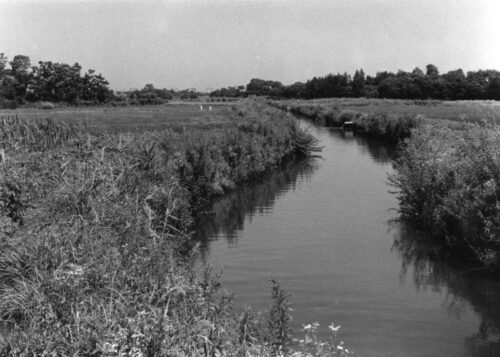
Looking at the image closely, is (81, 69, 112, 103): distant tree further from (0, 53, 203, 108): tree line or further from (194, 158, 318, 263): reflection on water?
(194, 158, 318, 263): reflection on water

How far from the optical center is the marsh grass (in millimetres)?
5648

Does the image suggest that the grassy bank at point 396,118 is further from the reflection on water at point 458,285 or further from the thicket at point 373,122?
the reflection on water at point 458,285

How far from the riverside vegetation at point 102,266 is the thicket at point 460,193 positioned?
532cm

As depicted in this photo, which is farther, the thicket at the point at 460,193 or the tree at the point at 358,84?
the tree at the point at 358,84

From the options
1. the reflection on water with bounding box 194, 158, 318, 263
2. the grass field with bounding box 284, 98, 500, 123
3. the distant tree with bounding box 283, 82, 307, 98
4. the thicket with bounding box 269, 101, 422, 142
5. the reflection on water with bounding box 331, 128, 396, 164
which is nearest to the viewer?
the reflection on water with bounding box 194, 158, 318, 263

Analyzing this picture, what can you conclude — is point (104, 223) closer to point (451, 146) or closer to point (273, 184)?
point (451, 146)

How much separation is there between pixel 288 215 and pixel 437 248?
18.6ft

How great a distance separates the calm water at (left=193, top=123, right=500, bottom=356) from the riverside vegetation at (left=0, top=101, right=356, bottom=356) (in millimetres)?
1454

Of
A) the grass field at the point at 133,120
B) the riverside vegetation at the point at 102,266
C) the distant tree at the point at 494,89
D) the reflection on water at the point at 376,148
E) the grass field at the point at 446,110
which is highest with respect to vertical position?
the distant tree at the point at 494,89

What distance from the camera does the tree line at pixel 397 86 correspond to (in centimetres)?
→ 11081

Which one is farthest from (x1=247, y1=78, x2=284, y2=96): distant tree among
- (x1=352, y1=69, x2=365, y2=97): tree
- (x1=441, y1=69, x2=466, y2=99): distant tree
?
(x1=441, y1=69, x2=466, y2=99): distant tree

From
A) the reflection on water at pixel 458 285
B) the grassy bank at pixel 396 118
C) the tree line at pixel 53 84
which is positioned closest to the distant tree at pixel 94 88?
the tree line at pixel 53 84

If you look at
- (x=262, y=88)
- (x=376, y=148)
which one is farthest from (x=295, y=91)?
(x=376, y=148)

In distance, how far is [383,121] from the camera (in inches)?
1945
